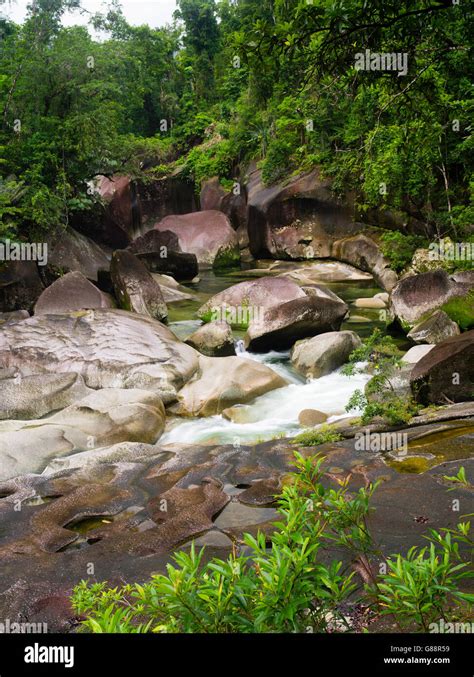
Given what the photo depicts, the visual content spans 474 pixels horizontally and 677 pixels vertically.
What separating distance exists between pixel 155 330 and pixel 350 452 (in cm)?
642

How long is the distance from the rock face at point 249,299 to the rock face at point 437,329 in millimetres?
3145

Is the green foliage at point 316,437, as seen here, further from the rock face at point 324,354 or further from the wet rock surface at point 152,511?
the rock face at point 324,354

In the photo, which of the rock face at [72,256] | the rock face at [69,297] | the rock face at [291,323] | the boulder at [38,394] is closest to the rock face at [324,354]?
the rock face at [291,323]

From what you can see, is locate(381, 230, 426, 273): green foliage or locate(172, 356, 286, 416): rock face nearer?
locate(172, 356, 286, 416): rock face

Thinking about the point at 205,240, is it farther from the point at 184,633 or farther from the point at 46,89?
the point at 184,633

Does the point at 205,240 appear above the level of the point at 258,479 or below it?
above

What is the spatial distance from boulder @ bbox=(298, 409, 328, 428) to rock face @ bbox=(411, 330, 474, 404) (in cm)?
148

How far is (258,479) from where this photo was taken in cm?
680

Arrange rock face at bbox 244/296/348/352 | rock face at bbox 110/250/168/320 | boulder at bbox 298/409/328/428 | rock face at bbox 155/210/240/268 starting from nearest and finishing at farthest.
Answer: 1. boulder at bbox 298/409/328/428
2. rock face at bbox 244/296/348/352
3. rock face at bbox 110/250/168/320
4. rock face at bbox 155/210/240/268

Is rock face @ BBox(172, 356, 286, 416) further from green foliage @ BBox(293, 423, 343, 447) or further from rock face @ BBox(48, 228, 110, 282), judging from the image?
rock face @ BBox(48, 228, 110, 282)

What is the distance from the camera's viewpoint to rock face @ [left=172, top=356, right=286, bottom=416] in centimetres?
1034

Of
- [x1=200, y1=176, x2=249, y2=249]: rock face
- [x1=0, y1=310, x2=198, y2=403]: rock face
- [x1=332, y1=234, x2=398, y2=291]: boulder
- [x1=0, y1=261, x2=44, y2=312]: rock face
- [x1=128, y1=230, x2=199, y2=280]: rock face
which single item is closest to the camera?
[x1=0, y1=310, x2=198, y2=403]: rock face

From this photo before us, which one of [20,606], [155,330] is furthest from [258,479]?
[155,330]

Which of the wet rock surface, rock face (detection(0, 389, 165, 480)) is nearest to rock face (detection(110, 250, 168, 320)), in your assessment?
rock face (detection(0, 389, 165, 480))
